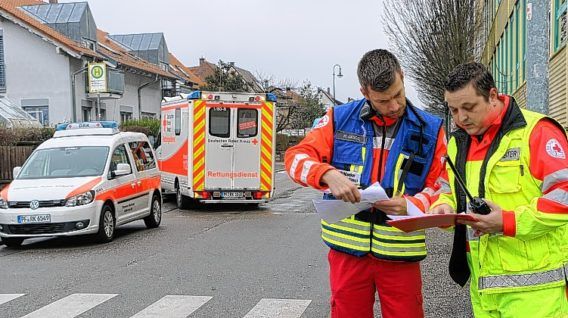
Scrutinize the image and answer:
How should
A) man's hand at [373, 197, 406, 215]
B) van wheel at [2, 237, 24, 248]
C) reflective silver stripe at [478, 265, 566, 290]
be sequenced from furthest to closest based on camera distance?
van wheel at [2, 237, 24, 248] → man's hand at [373, 197, 406, 215] → reflective silver stripe at [478, 265, 566, 290]

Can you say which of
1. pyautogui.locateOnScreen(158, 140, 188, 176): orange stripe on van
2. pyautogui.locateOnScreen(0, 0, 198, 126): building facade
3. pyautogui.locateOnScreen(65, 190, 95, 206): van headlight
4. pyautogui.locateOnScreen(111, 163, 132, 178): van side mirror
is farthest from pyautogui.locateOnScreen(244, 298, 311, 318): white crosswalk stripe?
pyautogui.locateOnScreen(0, 0, 198, 126): building facade

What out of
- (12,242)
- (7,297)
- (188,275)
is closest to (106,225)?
(12,242)

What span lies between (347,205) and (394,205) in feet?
0.72

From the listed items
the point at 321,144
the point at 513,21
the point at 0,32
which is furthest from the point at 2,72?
the point at 321,144

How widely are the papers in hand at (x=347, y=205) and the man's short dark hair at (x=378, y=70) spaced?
48 centimetres

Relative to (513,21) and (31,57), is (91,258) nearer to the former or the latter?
(513,21)

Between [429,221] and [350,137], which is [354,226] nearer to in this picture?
[350,137]

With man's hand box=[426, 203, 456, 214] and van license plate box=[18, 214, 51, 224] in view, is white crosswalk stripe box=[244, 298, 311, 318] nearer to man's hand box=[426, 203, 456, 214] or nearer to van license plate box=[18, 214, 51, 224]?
man's hand box=[426, 203, 456, 214]

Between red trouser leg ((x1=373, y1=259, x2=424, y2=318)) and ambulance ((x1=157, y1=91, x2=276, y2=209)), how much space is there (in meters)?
13.3

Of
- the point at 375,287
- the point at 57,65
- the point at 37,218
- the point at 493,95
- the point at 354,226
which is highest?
the point at 57,65

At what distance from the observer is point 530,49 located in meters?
6.68

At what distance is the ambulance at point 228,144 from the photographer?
1653cm

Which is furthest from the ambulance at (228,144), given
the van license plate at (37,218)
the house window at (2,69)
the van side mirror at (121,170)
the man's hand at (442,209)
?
the house window at (2,69)

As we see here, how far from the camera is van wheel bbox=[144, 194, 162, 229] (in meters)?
13.5
